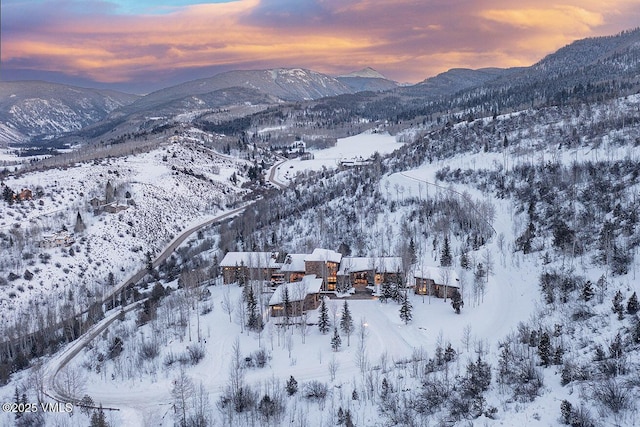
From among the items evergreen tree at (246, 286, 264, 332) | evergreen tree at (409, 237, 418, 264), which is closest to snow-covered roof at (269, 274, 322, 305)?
evergreen tree at (246, 286, 264, 332)

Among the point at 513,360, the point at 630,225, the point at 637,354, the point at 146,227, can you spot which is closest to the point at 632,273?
the point at 630,225

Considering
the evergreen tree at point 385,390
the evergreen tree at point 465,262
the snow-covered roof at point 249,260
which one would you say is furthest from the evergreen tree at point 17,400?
the evergreen tree at point 465,262

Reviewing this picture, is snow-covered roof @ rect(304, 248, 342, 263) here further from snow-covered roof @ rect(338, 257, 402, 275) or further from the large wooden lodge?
snow-covered roof @ rect(338, 257, 402, 275)

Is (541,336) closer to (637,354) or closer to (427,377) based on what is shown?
(637,354)

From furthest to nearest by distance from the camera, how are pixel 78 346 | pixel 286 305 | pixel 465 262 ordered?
pixel 465 262 < pixel 78 346 < pixel 286 305

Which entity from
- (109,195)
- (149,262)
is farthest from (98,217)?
(149,262)

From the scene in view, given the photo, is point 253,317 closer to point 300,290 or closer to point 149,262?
point 300,290

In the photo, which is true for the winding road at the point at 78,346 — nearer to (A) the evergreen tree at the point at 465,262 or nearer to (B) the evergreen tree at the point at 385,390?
(B) the evergreen tree at the point at 385,390
